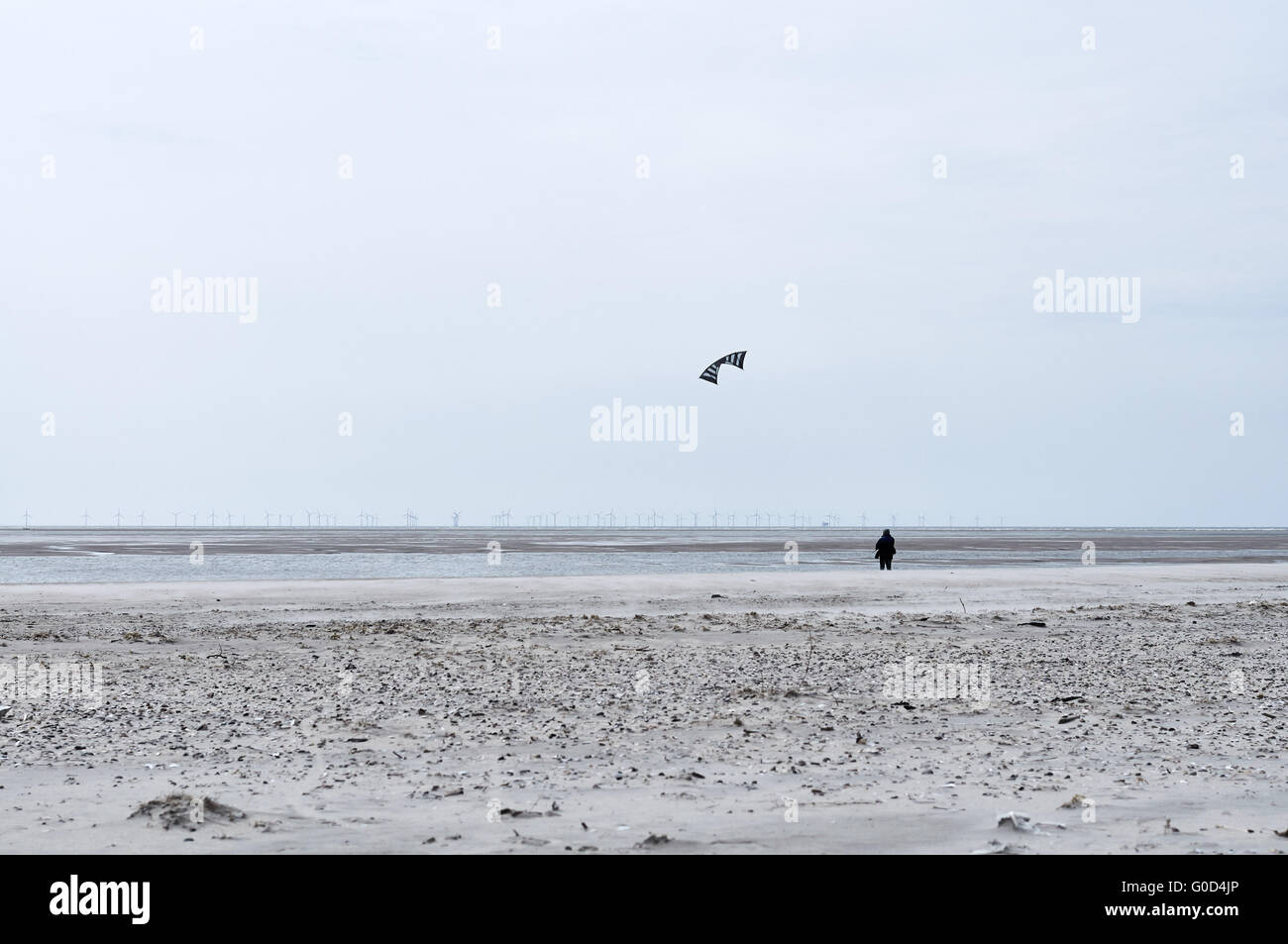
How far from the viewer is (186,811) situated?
873cm

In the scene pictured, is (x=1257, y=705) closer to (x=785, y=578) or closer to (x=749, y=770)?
(x=749, y=770)

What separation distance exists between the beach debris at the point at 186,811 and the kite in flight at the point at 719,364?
141 ft

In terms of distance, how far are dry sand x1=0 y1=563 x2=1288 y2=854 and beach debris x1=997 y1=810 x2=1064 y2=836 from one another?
0.34ft

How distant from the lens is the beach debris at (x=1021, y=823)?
829 centimetres

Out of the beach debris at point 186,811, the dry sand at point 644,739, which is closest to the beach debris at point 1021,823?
the dry sand at point 644,739

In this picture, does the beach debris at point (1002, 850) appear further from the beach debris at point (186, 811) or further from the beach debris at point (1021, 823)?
the beach debris at point (186, 811)

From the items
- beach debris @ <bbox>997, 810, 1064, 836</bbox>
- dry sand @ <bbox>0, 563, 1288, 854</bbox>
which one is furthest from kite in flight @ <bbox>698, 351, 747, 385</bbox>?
beach debris @ <bbox>997, 810, 1064, 836</bbox>

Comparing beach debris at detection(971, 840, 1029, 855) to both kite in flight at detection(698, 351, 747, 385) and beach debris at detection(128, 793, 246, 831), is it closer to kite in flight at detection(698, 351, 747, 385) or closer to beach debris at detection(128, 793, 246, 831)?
beach debris at detection(128, 793, 246, 831)

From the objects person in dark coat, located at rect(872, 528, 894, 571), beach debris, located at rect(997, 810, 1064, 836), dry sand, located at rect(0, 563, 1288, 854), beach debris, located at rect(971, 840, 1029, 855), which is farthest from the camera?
person in dark coat, located at rect(872, 528, 894, 571)

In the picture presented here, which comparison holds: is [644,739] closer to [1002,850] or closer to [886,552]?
[1002,850]

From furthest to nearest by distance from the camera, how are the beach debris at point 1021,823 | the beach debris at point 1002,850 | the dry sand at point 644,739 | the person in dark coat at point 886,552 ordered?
the person in dark coat at point 886,552 → the dry sand at point 644,739 → the beach debris at point 1021,823 → the beach debris at point 1002,850

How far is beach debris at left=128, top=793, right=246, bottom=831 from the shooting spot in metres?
8.57

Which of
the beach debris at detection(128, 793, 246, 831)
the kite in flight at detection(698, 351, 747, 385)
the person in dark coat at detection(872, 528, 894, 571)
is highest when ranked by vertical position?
the kite in flight at detection(698, 351, 747, 385)
